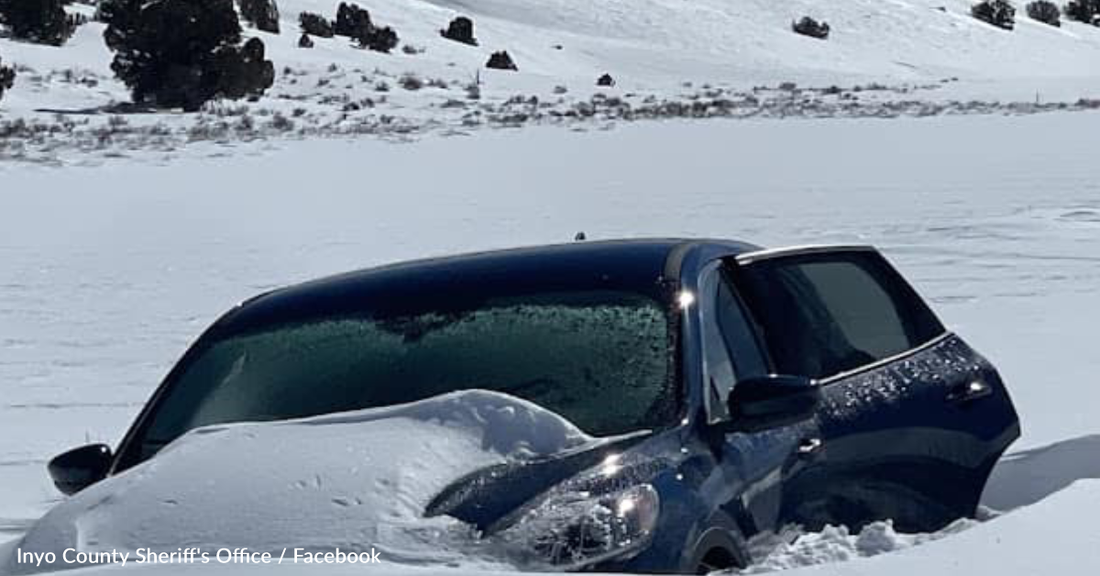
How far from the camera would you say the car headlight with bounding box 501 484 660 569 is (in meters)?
4.29

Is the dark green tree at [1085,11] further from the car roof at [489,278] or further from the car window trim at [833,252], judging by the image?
the car roof at [489,278]

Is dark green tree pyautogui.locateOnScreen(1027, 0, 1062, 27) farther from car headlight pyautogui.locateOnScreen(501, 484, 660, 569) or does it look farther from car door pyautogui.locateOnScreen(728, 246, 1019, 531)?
car headlight pyautogui.locateOnScreen(501, 484, 660, 569)

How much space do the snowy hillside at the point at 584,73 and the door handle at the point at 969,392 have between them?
19.2 metres

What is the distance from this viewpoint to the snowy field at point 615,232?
7082 mm

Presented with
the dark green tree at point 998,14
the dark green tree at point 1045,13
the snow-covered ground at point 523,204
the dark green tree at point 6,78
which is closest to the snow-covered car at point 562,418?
the snow-covered ground at point 523,204

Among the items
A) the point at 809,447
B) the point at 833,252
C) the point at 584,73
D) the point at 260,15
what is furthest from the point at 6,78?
the point at 809,447

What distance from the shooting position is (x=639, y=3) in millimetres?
67875

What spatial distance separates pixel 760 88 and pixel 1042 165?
79.5 feet

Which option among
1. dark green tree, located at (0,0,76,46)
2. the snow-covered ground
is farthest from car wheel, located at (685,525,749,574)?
dark green tree, located at (0,0,76,46)

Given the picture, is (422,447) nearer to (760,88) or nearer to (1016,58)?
(760,88)

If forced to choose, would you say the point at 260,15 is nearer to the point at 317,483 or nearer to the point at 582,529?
the point at 317,483

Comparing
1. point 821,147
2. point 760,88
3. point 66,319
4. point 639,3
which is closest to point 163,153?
point 821,147

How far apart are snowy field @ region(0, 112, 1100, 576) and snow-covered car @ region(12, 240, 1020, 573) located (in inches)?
10.1

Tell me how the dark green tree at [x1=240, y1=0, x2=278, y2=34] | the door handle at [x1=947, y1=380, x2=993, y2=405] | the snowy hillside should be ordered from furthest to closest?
the dark green tree at [x1=240, y1=0, x2=278, y2=34] → the snowy hillside → the door handle at [x1=947, y1=380, x2=993, y2=405]
